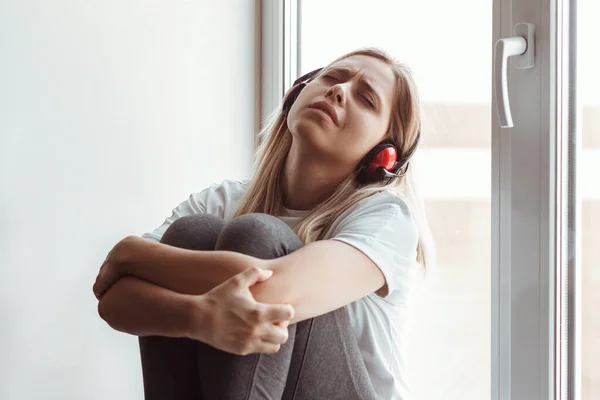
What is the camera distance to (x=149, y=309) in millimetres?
1027

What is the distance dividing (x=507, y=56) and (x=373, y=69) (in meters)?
0.25

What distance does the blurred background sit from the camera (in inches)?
54.5

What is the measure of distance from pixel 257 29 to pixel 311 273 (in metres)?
1.17

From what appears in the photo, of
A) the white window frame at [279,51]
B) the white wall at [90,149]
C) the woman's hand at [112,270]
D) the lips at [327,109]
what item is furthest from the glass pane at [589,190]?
the white wall at [90,149]

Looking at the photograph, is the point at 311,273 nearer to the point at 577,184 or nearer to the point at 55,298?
the point at 577,184

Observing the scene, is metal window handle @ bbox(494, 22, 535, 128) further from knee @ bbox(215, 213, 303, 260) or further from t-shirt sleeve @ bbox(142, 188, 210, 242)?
t-shirt sleeve @ bbox(142, 188, 210, 242)

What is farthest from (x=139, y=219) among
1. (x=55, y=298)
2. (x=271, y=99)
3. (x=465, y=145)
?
(x=465, y=145)

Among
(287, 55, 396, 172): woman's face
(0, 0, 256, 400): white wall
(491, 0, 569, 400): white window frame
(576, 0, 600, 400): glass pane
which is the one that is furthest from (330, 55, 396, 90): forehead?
(0, 0, 256, 400): white wall

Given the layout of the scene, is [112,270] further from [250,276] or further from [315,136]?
[315,136]

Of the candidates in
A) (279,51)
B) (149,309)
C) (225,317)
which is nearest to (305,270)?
(225,317)

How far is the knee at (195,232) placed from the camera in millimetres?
1137

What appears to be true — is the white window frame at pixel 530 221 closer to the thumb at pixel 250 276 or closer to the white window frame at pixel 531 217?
the white window frame at pixel 531 217

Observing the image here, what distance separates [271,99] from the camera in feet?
6.47

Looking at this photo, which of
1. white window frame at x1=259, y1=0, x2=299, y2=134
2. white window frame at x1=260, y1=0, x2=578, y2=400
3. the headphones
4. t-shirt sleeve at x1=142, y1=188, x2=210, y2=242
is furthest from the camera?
white window frame at x1=259, y1=0, x2=299, y2=134
